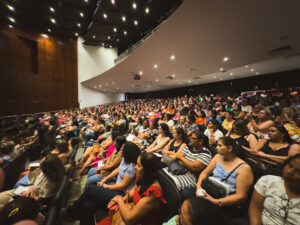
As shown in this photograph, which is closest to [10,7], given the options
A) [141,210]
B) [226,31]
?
[226,31]

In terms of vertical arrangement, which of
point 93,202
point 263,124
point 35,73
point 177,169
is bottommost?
point 93,202

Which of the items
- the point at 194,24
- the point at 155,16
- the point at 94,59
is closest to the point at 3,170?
the point at 194,24

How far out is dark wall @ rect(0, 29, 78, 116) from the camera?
399 inches

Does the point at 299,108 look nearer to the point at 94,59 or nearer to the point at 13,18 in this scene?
the point at 13,18

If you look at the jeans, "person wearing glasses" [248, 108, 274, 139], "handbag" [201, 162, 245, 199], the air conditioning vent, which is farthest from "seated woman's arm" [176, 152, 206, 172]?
the air conditioning vent

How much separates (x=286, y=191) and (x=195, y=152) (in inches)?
41.4

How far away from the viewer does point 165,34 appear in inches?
198

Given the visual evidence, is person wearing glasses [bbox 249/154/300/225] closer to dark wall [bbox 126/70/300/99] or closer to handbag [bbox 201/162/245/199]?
handbag [bbox 201/162/245/199]

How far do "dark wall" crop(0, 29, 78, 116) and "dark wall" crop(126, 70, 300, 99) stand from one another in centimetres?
1493

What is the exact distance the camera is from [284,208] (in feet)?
3.33

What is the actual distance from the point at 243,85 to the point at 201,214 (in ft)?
55.6

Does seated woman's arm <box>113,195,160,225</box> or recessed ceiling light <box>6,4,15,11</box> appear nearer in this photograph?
seated woman's arm <box>113,195,160,225</box>

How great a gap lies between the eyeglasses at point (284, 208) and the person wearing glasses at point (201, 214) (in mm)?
599

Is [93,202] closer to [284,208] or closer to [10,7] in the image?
[284,208]
